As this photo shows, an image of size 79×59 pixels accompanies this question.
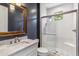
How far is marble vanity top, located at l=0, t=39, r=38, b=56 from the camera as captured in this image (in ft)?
3.74

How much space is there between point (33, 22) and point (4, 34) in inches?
17.5

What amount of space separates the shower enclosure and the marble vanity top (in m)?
0.22

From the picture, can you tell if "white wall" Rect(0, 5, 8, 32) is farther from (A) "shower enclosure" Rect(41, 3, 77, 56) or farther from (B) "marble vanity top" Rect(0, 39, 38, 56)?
(A) "shower enclosure" Rect(41, 3, 77, 56)

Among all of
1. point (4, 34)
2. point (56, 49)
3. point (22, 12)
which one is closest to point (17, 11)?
point (22, 12)

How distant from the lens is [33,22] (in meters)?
1.37

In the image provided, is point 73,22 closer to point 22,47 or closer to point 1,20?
point 22,47

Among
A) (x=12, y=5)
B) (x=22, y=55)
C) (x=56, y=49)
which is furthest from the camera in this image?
(x=56, y=49)

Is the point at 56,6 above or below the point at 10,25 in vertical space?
above

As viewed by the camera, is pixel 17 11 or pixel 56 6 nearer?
pixel 56 6

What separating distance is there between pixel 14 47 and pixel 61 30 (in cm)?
76

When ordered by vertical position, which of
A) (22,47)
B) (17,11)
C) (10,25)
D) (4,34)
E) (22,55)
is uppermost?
(17,11)

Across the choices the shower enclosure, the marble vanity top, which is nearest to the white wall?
the marble vanity top

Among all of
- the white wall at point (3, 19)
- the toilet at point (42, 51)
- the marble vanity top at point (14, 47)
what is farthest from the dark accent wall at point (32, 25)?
the white wall at point (3, 19)

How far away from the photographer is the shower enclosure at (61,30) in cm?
140
